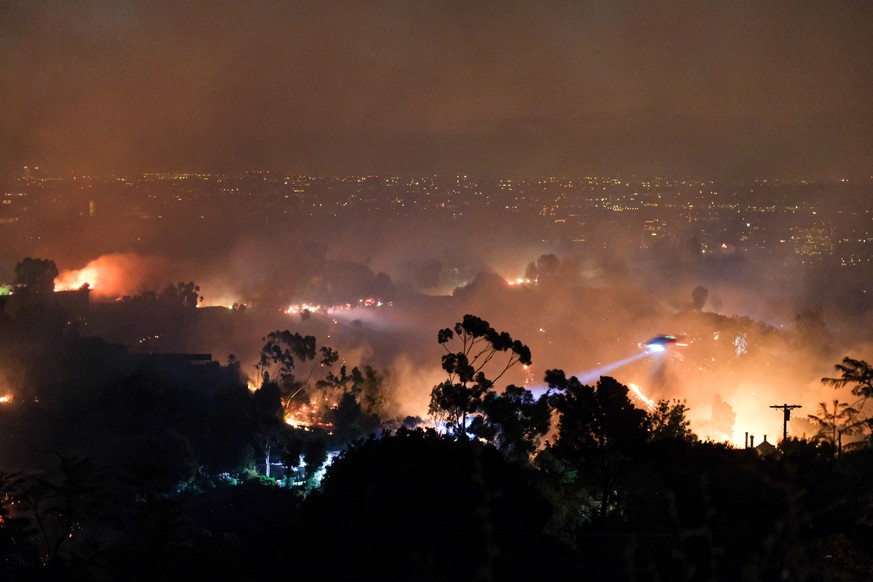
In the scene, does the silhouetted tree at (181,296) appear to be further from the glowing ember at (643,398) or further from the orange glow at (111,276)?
the glowing ember at (643,398)

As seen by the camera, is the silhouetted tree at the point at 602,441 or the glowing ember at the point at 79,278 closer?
the silhouetted tree at the point at 602,441

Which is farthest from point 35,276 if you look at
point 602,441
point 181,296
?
point 602,441

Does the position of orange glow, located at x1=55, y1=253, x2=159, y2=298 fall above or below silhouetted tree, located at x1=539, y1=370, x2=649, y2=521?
above

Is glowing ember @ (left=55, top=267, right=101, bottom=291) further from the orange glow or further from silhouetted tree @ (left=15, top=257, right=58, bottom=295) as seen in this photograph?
silhouetted tree @ (left=15, top=257, right=58, bottom=295)

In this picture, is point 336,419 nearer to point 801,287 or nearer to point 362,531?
point 362,531

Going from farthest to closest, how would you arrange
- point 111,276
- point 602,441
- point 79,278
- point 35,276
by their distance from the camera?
point 111,276
point 79,278
point 35,276
point 602,441

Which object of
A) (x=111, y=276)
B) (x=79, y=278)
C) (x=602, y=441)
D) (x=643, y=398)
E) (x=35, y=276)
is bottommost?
(x=602, y=441)

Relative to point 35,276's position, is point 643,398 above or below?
below

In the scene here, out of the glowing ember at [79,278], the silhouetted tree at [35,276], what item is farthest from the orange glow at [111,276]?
the silhouetted tree at [35,276]

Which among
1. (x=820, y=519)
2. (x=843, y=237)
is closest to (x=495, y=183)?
(x=843, y=237)

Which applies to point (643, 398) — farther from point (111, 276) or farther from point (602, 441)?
point (111, 276)

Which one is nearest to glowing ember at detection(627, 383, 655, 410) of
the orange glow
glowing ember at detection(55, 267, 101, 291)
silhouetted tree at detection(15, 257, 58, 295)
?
silhouetted tree at detection(15, 257, 58, 295)

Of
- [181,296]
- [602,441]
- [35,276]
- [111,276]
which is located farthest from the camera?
[111,276]
